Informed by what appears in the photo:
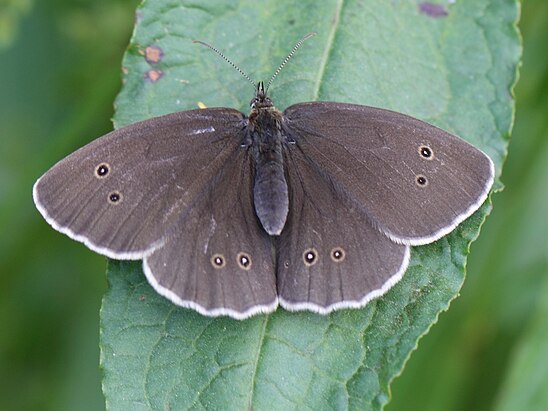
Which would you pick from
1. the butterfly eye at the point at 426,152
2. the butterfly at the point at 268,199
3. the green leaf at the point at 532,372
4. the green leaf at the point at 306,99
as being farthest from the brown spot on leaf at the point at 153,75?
the green leaf at the point at 532,372

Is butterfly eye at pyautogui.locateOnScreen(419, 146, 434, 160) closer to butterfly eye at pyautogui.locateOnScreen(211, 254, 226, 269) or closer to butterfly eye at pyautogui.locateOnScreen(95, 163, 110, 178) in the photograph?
butterfly eye at pyautogui.locateOnScreen(211, 254, 226, 269)

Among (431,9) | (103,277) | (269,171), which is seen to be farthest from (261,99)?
(103,277)

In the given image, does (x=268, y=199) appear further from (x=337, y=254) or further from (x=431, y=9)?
(x=431, y=9)

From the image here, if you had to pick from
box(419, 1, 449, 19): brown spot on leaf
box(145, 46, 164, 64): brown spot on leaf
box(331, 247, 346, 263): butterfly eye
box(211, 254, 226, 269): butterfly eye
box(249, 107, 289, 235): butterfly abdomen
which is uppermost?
box(419, 1, 449, 19): brown spot on leaf

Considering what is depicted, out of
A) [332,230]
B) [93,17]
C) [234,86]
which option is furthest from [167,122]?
[93,17]

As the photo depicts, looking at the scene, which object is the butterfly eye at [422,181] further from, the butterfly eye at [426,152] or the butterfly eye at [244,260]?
the butterfly eye at [244,260]

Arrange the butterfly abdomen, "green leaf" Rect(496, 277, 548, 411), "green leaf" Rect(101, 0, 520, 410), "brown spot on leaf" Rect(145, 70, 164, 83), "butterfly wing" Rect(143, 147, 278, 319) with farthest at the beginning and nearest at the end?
"green leaf" Rect(496, 277, 548, 411) → "brown spot on leaf" Rect(145, 70, 164, 83) → the butterfly abdomen → "butterfly wing" Rect(143, 147, 278, 319) → "green leaf" Rect(101, 0, 520, 410)

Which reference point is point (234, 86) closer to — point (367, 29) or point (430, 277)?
point (367, 29)

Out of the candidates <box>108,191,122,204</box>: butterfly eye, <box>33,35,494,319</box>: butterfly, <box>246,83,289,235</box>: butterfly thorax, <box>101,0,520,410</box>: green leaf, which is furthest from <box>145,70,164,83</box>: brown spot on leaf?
<box>108,191,122,204</box>: butterfly eye
